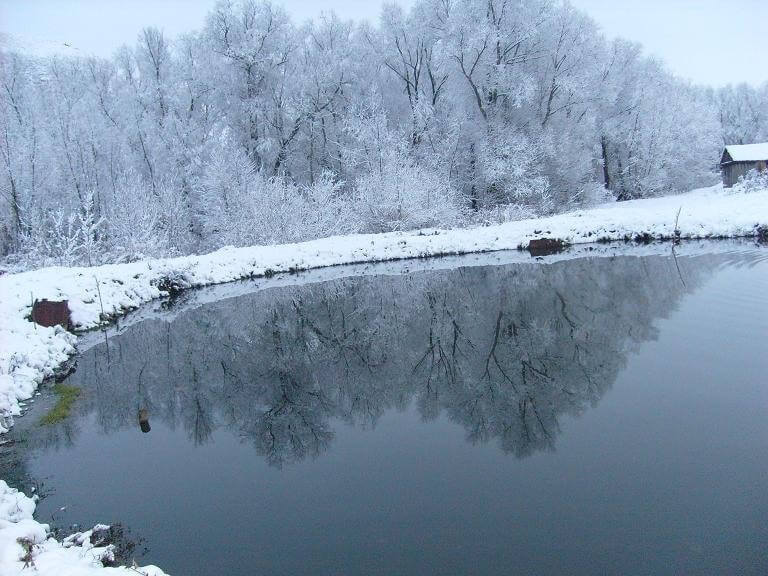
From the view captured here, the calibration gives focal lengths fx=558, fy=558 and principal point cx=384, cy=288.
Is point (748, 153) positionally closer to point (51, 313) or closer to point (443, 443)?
point (443, 443)

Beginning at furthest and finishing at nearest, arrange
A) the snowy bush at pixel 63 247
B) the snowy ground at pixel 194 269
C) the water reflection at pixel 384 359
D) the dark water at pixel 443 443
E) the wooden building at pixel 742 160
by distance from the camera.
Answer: the wooden building at pixel 742 160 < the snowy bush at pixel 63 247 < the snowy ground at pixel 194 269 < the water reflection at pixel 384 359 < the dark water at pixel 443 443

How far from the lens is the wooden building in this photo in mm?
42312

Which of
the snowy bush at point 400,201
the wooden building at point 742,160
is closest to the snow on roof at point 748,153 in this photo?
the wooden building at point 742,160

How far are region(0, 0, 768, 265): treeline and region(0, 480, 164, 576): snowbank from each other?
20884 mm

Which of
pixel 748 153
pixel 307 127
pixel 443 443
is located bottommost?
pixel 443 443

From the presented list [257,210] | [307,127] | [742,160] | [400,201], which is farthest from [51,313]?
[742,160]

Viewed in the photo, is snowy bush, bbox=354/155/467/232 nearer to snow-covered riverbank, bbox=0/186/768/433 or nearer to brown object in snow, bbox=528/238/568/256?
snow-covered riverbank, bbox=0/186/768/433

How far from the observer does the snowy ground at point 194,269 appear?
32.4 feet

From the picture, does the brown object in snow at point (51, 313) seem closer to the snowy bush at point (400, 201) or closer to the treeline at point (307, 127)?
the treeline at point (307, 127)

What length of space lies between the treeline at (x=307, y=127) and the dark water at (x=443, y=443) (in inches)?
592

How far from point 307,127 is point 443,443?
1224 inches

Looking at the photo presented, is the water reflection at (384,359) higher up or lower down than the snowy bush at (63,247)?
lower down

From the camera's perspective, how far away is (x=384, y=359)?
11.7 m

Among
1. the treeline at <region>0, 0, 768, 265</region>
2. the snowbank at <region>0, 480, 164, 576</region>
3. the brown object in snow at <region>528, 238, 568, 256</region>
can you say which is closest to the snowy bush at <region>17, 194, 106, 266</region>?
the treeline at <region>0, 0, 768, 265</region>
